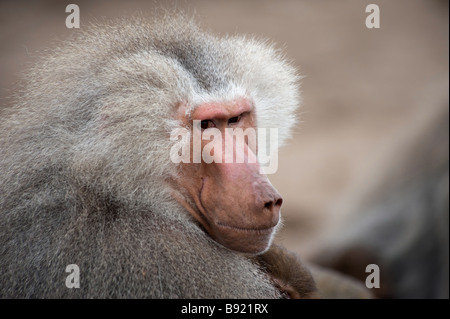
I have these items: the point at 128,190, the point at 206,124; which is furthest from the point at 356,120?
the point at 128,190

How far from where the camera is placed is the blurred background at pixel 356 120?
187 inches

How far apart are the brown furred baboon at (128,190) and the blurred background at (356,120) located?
58 cm

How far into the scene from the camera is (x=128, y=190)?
8.34 ft

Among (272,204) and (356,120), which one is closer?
(272,204)

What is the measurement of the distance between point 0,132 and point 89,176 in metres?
0.62

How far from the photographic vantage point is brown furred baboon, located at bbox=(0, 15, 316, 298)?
94.6 inches

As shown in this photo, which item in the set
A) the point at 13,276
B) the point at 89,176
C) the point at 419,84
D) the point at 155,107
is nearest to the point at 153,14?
the point at 155,107

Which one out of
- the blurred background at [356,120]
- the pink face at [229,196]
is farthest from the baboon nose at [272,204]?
the blurred background at [356,120]

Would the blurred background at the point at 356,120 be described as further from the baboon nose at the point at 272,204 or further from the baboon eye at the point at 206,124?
the baboon eye at the point at 206,124

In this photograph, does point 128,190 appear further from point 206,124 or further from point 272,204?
point 272,204

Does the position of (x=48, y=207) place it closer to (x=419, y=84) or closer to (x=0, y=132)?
(x=0, y=132)

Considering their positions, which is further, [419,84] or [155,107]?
[419,84]

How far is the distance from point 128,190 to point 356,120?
7.20 meters
